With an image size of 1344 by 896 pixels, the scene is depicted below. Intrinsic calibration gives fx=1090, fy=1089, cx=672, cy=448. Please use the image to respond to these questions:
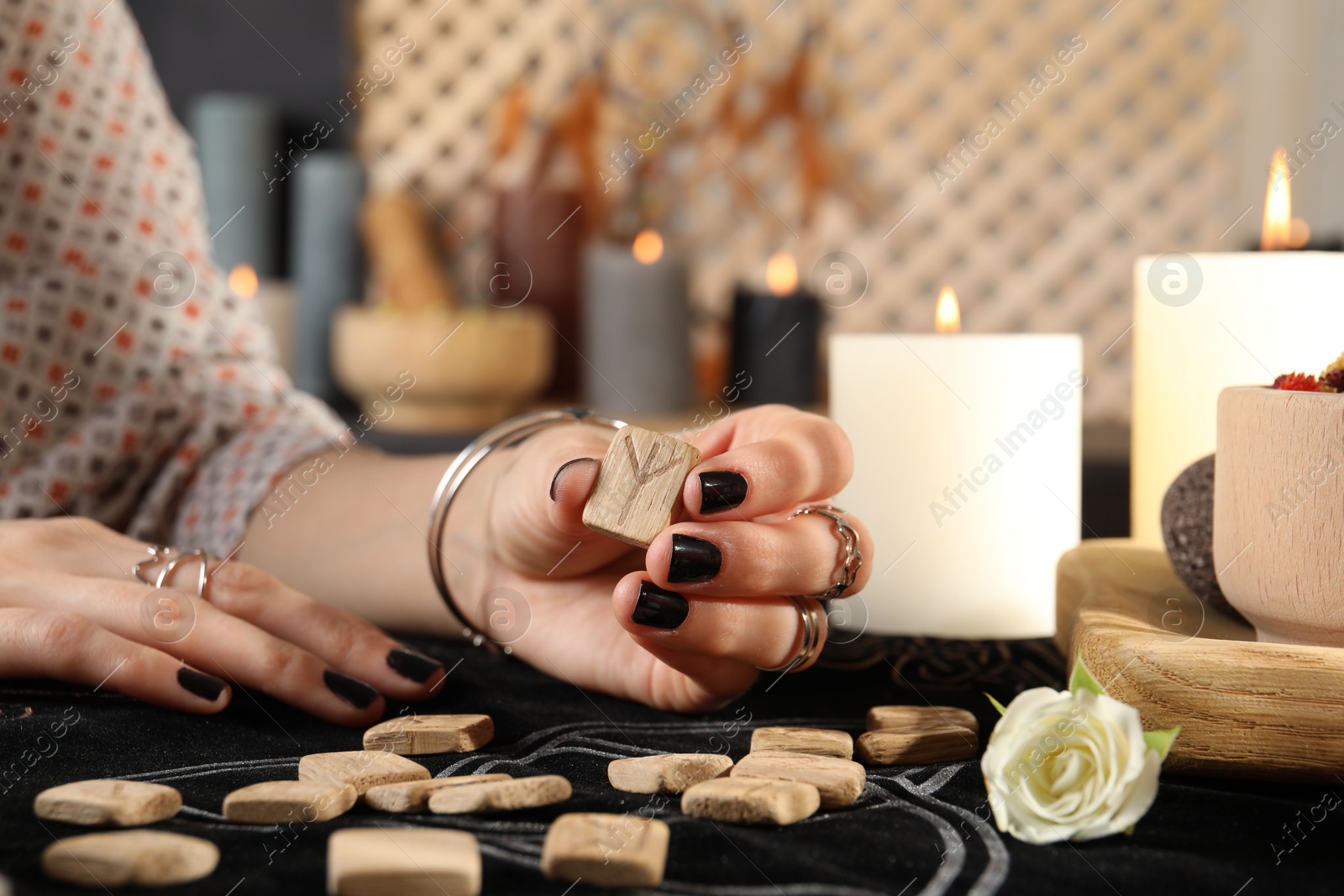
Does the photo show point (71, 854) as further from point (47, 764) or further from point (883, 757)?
point (883, 757)

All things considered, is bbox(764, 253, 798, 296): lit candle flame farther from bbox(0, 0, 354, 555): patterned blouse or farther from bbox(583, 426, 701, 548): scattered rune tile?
bbox(583, 426, 701, 548): scattered rune tile

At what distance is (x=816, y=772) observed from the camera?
286 mm

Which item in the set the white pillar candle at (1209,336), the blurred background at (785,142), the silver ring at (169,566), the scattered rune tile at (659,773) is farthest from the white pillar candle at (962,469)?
the blurred background at (785,142)

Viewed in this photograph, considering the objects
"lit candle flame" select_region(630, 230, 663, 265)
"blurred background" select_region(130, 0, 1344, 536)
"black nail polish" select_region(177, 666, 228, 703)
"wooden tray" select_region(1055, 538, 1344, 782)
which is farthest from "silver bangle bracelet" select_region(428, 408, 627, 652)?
"blurred background" select_region(130, 0, 1344, 536)

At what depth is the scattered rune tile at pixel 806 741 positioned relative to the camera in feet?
1.04

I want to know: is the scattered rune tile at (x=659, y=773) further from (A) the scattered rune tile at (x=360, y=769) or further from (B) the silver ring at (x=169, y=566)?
(B) the silver ring at (x=169, y=566)

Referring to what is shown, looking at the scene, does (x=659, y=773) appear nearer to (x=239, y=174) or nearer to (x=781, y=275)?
(x=781, y=275)

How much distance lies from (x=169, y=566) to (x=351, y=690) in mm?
104

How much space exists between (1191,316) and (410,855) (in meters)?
0.34

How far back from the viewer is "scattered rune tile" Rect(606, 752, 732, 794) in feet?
0.94

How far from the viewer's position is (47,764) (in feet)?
0.98

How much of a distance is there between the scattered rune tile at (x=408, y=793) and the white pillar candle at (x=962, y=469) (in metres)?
0.19

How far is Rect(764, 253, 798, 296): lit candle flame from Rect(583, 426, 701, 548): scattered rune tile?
0.77 metres

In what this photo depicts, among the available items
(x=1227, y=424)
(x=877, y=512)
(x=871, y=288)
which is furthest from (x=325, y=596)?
(x=871, y=288)
